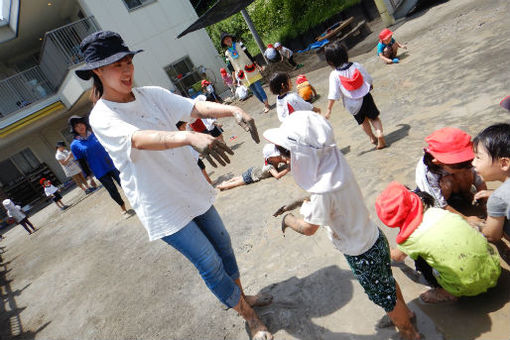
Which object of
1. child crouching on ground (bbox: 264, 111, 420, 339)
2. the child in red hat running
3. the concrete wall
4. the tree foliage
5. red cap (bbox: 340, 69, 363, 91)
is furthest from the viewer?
the tree foliage

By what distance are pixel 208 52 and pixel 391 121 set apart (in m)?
11.9

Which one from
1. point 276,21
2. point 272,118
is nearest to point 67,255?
point 272,118

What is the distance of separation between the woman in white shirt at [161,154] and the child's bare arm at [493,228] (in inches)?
58.2

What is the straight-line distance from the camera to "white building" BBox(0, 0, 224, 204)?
1238 centimetres

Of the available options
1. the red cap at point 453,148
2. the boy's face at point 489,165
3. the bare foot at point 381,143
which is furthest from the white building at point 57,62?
the boy's face at point 489,165

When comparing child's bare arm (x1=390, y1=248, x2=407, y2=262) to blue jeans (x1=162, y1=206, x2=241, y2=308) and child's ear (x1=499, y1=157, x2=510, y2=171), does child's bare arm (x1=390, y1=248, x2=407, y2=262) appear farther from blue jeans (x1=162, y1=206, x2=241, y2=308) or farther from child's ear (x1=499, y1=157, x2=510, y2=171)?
blue jeans (x1=162, y1=206, x2=241, y2=308)

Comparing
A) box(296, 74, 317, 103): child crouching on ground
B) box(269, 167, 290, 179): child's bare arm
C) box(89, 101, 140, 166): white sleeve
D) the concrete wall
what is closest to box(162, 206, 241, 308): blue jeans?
box(89, 101, 140, 166): white sleeve

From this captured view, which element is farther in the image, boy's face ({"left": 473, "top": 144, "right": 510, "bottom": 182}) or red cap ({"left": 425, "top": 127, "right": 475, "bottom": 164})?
red cap ({"left": 425, "top": 127, "right": 475, "bottom": 164})

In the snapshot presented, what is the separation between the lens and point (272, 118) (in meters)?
7.20

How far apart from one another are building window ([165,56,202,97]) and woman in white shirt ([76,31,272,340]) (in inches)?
478

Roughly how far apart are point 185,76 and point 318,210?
13514mm

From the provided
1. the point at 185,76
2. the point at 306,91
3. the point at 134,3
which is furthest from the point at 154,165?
the point at 134,3

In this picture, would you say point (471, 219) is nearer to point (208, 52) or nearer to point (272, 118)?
point (272, 118)

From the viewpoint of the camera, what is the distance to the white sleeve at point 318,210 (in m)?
1.58
